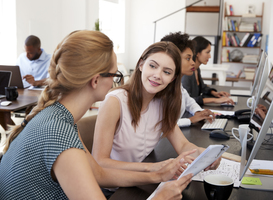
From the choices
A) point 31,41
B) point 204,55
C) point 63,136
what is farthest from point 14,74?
point 63,136

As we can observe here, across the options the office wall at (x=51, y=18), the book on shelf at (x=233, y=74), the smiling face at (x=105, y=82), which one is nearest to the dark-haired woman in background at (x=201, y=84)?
the smiling face at (x=105, y=82)

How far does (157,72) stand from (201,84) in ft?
6.58

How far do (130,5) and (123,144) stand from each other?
21.9 ft

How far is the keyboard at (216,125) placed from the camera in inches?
76.7

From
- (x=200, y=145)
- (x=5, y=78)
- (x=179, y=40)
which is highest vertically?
(x=179, y=40)

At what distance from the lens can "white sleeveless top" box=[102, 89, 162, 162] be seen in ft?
4.91

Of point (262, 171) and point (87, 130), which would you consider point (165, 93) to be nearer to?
point (87, 130)

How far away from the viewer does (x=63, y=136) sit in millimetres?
859

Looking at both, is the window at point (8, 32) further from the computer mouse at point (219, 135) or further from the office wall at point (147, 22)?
the office wall at point (147, 22)

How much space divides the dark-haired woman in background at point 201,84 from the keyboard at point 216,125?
652mm

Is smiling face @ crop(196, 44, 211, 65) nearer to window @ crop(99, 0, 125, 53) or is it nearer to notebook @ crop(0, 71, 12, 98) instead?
notebook @ crop(0, 71, 12, 98)

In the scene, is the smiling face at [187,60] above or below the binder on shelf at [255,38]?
below

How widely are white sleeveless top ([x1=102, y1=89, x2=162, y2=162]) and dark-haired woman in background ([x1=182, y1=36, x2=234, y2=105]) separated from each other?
1.29 meters

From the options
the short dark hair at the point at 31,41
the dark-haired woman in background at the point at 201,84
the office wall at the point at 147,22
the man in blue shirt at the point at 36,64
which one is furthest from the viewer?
the office wall at the point at 147,22
